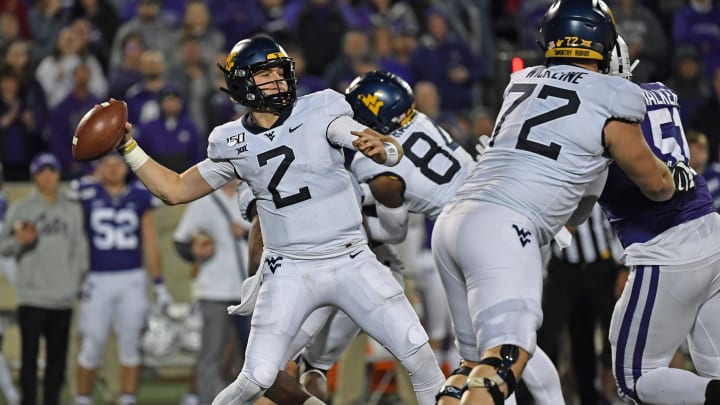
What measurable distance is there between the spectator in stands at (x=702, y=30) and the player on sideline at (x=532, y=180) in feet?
26.8

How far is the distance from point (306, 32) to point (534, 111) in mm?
8236

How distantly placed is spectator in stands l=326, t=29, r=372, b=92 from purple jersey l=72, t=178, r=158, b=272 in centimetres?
306

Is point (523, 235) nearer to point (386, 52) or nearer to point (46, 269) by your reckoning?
point (46, 269)

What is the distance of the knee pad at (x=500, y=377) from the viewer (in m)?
5.02

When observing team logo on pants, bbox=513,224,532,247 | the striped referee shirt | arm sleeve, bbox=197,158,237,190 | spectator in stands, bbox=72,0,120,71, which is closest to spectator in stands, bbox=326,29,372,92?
spectator in stands, bbox=72,0,120,71

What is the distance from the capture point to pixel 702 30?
1332cm

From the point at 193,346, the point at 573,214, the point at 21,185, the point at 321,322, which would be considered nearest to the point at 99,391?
the point at 193,346

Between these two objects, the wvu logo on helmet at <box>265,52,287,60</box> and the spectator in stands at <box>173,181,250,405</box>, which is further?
the spectator in stands at <box>173,181,250,405</box>

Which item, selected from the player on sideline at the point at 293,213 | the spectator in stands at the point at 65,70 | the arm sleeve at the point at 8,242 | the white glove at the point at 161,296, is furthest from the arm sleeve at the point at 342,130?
the spectator in stands at the point at 65,70

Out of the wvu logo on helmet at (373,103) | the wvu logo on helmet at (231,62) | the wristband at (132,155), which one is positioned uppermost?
the wvu logo on helmet at (231,62)

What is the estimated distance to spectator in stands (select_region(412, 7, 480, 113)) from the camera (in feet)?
43.4

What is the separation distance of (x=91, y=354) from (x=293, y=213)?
4.33 m

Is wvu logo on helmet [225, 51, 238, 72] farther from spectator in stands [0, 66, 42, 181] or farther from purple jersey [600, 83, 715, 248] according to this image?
spectator in stands [0, 66, 42, 181]

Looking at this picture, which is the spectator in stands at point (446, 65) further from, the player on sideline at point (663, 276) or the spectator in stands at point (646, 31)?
the player on sideline at point (663, 276)
